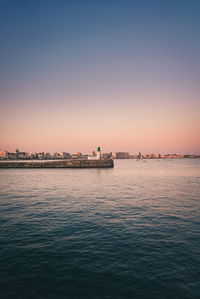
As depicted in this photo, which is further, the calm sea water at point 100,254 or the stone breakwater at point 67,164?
the stone breakwater at point 67,164

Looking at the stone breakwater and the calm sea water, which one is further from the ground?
the stone breakwater

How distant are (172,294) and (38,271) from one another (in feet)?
17.7

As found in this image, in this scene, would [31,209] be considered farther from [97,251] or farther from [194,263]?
[194,263]

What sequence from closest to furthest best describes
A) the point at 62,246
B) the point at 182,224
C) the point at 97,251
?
the point at 97,251 → the point at 62,246 → the point at 182,224

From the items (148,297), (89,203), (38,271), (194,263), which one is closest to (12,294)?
(38,271)

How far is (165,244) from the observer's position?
9.92 meters

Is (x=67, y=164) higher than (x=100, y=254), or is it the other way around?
(x=67, y=164)

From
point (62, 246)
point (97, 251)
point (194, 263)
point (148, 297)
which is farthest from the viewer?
point (62, 246)

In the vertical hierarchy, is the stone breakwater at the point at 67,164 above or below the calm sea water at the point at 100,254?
above

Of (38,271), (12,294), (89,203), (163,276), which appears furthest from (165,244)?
(89,203)

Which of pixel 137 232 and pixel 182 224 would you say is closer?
pixel 137 232

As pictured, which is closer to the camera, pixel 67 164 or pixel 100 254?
pixel 100 254

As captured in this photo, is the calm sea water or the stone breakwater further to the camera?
the stone breakwater

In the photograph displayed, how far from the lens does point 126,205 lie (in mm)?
18500
